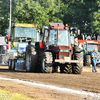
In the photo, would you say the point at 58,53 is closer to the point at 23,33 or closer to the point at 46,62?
the point at 46,62

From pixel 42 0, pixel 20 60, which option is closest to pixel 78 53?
pixel 20 60

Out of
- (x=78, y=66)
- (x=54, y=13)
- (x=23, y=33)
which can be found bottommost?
(x=78, y=66)

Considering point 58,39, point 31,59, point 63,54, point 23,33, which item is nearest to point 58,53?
point 63,54

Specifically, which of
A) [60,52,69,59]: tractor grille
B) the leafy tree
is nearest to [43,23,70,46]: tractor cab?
[60,52,69,59]: tractor grille

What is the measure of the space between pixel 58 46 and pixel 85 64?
43.0ft

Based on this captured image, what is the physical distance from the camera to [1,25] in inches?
1908

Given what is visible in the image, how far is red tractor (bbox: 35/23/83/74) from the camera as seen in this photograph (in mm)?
17281

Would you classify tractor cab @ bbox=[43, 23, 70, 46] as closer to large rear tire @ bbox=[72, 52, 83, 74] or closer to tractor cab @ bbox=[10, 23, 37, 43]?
large rear tire @ bbox=[72, 52, 83, 74]

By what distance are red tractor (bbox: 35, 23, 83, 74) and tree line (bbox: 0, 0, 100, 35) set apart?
94.4ft

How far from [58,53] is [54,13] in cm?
3325

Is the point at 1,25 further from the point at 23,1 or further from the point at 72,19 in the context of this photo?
the point at 72,19

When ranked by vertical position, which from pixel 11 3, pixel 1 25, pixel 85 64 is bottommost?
pixel 85 64

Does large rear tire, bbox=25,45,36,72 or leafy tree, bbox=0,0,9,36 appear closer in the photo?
large rear tire, bbox=25,45,36,72

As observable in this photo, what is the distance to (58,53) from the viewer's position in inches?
695
